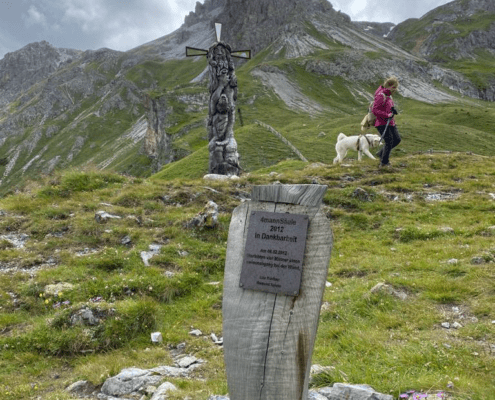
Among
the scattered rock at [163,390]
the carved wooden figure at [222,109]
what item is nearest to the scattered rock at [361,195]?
the carved wooden figure at [222,109]

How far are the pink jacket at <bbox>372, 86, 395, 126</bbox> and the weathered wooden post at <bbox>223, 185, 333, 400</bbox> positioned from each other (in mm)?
12487

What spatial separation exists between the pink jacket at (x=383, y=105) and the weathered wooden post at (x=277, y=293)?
12.5 metres

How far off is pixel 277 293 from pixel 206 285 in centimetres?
455

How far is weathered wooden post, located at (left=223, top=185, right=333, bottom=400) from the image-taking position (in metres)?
3.82

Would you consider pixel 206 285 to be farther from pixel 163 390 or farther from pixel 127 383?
pixel 163 390

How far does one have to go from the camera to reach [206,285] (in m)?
8.23

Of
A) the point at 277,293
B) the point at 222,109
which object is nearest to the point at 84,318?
the point at 277,293

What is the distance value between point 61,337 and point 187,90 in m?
87.4

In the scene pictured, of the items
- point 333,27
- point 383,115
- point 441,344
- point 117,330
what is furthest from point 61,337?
point 333,27

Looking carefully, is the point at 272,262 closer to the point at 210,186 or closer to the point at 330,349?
the point at 330,349

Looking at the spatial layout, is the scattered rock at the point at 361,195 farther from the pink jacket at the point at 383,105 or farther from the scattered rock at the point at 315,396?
the scattered rock at the point at 315,396

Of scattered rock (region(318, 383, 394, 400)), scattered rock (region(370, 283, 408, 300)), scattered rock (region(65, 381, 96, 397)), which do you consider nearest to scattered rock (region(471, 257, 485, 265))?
scattered rock (region(370, 283, 408, 300))

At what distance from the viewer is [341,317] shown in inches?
246

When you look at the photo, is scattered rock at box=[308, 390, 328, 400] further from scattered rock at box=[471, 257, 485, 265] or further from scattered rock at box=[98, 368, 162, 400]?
scattered rock at box=[471, 257, 485, 265]
